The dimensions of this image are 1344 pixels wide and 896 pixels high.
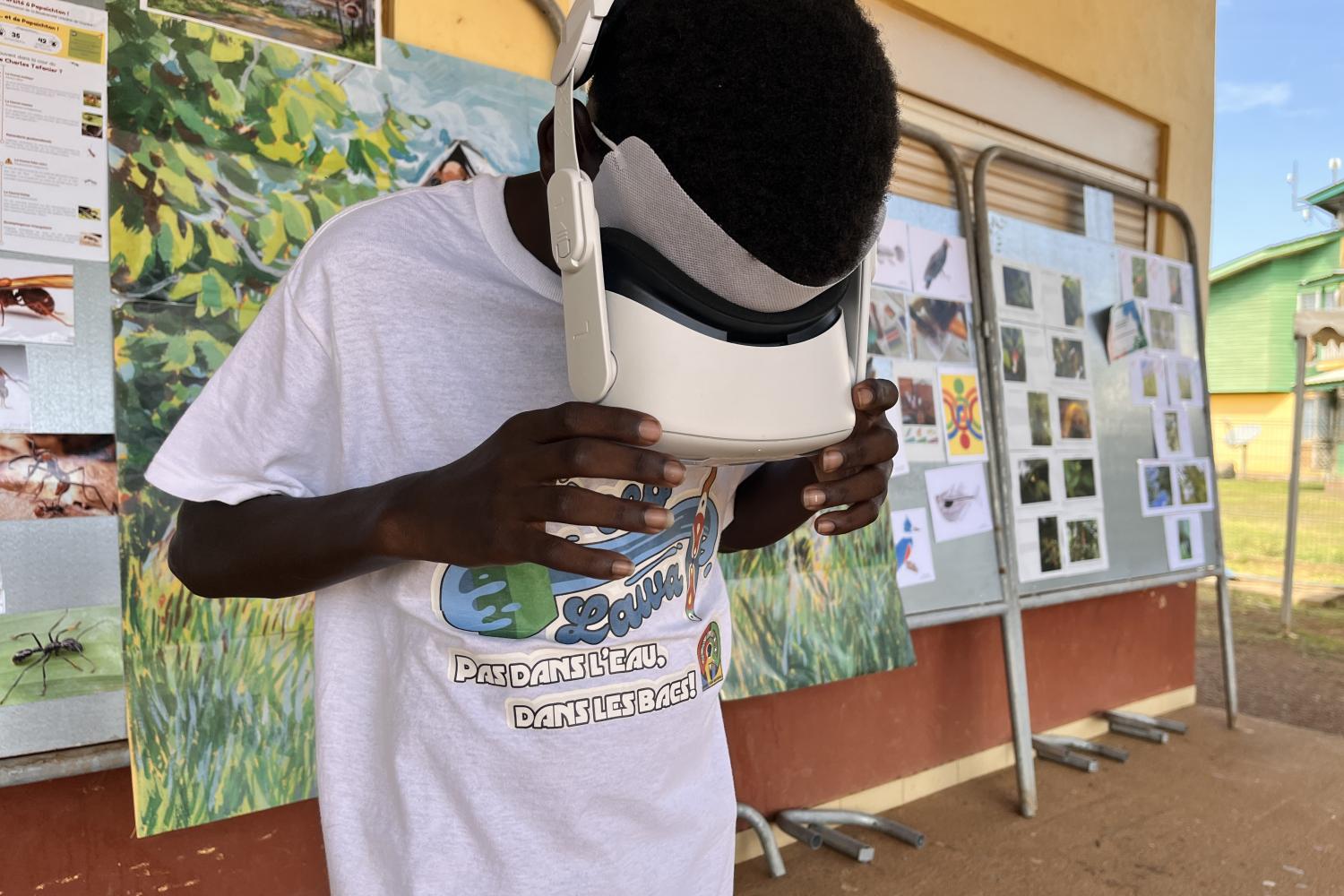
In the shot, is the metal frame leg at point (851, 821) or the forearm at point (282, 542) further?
the metal frame leg at point (851, 821)

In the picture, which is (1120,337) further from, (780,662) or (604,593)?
(604,593)

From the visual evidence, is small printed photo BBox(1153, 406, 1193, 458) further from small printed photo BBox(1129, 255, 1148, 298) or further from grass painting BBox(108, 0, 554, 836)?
grass painting BBox(108, 0, 554, 836)

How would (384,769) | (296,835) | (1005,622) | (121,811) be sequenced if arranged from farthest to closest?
(1005,622)
(296,835)
(121,811)
(384,769)

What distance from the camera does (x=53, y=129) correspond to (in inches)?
54.6

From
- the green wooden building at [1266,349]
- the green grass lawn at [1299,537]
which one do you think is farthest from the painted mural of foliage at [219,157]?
the green wooden building at [1266,349]

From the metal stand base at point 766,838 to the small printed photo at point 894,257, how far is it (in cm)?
147

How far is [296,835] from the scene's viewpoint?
1737mm

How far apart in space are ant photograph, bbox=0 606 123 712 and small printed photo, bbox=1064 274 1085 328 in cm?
297

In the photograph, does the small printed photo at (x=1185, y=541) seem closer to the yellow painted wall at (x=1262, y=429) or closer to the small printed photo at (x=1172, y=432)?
the small printed photo at (x=1172, y=432)

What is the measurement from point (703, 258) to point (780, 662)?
1.79m

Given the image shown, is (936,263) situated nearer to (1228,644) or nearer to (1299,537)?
(1228,644)

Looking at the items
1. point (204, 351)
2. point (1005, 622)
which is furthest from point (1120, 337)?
point (204, 351)

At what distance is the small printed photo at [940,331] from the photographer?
104 inches

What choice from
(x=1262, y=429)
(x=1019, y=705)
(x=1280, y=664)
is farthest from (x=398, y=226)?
Result: (x=1262, y=429)
